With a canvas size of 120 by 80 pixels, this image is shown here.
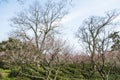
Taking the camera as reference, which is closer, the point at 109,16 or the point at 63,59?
the point at 63,59

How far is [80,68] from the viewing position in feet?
131

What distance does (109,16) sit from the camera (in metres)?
45.6

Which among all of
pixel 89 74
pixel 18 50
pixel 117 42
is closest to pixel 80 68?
pixel 89 74

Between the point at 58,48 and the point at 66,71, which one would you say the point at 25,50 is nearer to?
the point at 58,48

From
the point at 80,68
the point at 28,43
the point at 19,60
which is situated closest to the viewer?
the point at 19,60

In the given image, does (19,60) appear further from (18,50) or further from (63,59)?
(63,59)

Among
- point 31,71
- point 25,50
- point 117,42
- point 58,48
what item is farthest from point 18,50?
point 117,42

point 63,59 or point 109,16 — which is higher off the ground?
point 109,16

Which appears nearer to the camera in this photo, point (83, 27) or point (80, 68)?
point (80, 68)

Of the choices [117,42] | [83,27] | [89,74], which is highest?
[83,27]

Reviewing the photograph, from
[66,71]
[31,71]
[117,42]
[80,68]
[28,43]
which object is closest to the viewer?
[28,43]

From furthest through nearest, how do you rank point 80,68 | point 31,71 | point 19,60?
1. point 80,68
2. point 31,71
3. point 19,60

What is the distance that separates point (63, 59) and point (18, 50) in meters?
3.82

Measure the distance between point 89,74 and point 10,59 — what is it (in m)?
17.1
